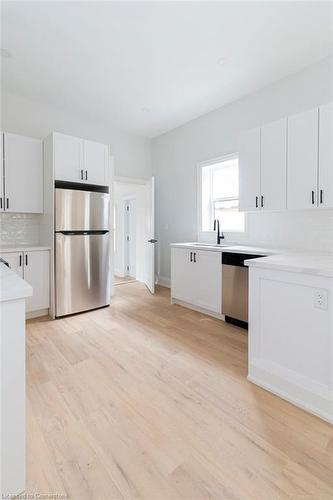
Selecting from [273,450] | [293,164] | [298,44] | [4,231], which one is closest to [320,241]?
[293,164]

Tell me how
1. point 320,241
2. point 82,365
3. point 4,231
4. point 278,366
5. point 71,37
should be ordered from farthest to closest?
1. point 4,231
2. point 320,241
3. point 71,37
4. point 82,365
5. point 278,366

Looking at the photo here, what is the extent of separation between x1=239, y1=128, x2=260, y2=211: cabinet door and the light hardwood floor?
1.66 metres

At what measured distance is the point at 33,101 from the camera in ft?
12.3

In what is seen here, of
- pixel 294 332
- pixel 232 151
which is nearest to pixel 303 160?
pixel 232 151

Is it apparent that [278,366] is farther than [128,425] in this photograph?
Yes

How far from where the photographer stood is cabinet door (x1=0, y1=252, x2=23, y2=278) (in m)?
3.10

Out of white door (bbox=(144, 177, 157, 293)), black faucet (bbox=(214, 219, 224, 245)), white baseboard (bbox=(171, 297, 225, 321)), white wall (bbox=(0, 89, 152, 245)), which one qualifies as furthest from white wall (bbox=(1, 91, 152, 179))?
white baseboard (bbox=(171, 297, 225, 321))

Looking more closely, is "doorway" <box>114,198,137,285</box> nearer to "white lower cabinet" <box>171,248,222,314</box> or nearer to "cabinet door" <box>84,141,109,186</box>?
"cabinet door" <box>84,141,109,186</box>

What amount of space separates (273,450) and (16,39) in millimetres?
4019

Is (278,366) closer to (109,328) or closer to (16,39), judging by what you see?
(109,328)

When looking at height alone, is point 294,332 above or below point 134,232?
below

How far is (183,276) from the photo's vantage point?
379 centimetres

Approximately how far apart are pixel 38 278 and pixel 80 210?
3.48 ft

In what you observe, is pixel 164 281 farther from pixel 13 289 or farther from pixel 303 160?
pixel 13 289
